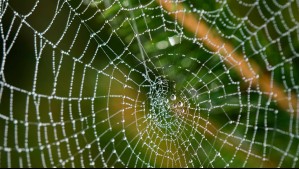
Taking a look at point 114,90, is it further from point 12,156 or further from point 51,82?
point 12,156

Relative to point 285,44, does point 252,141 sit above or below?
below

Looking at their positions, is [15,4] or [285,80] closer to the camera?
[285,80]

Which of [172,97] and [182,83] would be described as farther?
[172,97]

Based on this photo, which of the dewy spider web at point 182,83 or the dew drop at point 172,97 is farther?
the dew drop at point 172,97

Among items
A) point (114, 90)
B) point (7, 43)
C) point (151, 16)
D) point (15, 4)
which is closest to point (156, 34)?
point (151, 16)

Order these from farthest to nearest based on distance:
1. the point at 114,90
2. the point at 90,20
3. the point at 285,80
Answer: the point at 114,90, the point at 90,20, the point at 285,80

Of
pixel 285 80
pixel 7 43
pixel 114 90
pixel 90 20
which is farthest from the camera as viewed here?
pixel 7 43

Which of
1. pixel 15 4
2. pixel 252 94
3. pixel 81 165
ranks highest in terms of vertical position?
pixel 15 4

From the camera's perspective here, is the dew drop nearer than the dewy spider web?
No
